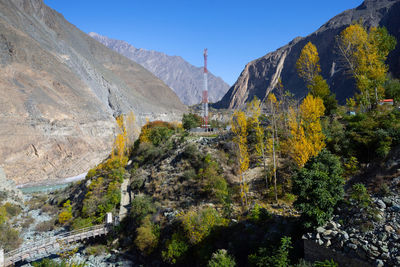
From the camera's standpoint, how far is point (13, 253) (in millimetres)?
16344

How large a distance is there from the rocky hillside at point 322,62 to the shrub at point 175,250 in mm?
54224

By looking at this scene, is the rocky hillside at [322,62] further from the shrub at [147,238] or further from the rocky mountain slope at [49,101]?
the rocky mountain slope at [49,101]

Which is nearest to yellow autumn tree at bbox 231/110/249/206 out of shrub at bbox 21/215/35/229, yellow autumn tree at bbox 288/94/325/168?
yellow autumn tree at bbox 288/94/325/168

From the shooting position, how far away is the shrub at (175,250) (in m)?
14.2

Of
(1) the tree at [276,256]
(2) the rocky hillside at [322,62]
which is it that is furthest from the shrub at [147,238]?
(2) the rocky hillside at [322,62]

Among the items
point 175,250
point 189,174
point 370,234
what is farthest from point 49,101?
point 370,234

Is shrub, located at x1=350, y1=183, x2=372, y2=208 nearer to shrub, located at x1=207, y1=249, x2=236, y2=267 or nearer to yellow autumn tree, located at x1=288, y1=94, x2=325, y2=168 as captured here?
yellow autumn tree, located at x1=288, y1=94, x2=325, y2=168

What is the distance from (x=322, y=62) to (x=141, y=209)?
395ft

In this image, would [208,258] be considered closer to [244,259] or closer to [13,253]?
[244,259]

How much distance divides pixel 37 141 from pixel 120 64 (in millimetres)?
78818

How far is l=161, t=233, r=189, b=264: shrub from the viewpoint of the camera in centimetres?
1422

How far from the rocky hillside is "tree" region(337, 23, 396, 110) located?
3750cm

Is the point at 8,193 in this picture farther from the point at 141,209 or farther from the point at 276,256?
the point at 276,256

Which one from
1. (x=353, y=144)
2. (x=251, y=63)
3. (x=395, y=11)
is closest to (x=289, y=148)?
(x=353, y=144)
